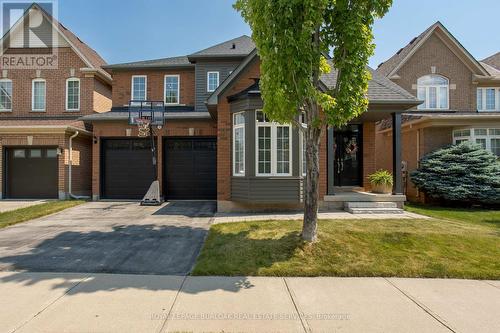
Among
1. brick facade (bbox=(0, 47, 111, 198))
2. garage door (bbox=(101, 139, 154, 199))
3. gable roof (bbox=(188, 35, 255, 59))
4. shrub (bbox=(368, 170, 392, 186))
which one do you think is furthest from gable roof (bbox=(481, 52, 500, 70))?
brick facade (bbox=(0, 47, 111, 198))

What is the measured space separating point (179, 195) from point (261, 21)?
30.3 ft

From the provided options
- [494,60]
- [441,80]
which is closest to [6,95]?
[441,80]

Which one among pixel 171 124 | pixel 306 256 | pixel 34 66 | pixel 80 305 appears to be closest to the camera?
pixel 80 305

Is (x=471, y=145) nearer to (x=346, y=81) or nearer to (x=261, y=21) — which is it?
(x=346, y=81)

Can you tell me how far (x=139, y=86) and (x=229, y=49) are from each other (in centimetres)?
516

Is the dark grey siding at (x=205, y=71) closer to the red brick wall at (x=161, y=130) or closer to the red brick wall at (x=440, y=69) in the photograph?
the red brick wall at (x=161, y=130)

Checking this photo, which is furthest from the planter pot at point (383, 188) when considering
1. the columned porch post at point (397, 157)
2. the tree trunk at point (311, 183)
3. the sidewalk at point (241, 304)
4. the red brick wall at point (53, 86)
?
the red brick wall at point (53, 86)

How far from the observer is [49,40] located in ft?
48.6

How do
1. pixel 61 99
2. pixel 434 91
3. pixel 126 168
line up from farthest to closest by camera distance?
pixel 434 91 < pixel 61 99 < pixel 126 168

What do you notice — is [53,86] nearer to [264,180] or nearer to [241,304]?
[264,180]

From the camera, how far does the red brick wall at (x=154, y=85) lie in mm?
14317

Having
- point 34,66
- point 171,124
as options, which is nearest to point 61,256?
point 171,124

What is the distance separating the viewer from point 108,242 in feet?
20.3

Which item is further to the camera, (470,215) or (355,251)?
(470,215)
